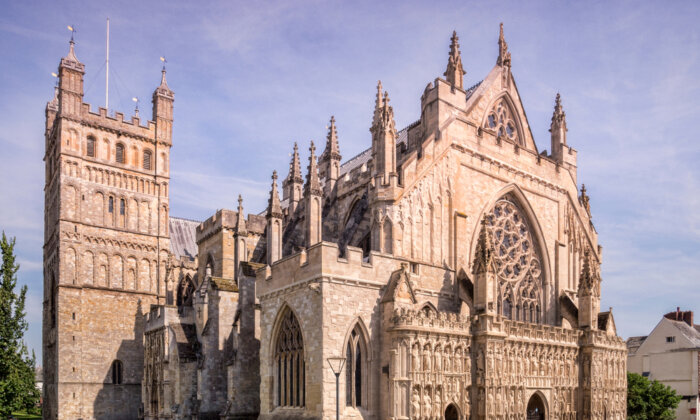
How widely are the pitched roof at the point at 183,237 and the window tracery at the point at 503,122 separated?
91.6 ft

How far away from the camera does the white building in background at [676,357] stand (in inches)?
1916

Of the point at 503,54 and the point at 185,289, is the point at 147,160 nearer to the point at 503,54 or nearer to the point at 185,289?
the point at 185,289

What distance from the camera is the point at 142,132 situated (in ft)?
160

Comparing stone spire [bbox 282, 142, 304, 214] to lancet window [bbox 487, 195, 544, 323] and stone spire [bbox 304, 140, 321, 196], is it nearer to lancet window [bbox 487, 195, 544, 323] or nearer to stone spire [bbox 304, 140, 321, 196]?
stone spire [bbox 304, 140, 321, 196]

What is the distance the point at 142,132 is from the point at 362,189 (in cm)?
2392

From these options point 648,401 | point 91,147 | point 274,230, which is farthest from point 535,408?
point 91,147

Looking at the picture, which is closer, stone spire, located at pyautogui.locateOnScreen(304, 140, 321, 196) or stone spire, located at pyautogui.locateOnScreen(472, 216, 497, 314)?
stone spire, located at pyautogui.locateOnScreen(472, 216, 497, 314)

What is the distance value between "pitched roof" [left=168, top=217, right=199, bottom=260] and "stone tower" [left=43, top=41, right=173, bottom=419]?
4.25 meters

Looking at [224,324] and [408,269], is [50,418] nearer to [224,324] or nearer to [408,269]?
[224,324]

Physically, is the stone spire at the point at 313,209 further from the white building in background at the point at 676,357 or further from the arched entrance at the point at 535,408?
the white building in background at the point at 676,357

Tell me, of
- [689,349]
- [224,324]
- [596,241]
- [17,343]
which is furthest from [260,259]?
[689,349]

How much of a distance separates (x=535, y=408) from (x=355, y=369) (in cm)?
1026

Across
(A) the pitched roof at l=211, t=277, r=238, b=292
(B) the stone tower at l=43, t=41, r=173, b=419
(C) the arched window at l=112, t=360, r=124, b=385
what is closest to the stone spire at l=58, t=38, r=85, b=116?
(B) the stone tower at l=43, t=41, r=173, b=419

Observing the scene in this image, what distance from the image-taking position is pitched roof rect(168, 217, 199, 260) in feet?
172
